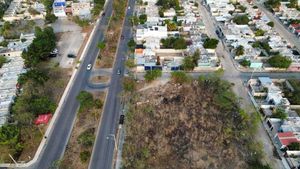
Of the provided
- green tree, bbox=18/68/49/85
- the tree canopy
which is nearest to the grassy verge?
green tree, bbox=18/68/49/85

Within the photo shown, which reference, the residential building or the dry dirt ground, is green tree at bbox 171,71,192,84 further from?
the residential building

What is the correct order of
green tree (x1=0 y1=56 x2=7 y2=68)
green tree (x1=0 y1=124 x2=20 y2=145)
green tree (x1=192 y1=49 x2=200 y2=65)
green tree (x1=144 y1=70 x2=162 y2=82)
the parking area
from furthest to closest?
the parking area, green tree (x1=0 y1=56 x2=7 y2=68), green tree (x1=192 y1=49 x2=200 y2=65), green tree (x1=144 y1=70 x2=162 y2=82), green tree (x1=0 y1=124 x2=20 y2=145)

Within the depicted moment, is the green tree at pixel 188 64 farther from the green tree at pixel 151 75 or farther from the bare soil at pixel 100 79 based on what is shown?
the bare soil at pixel 100 79

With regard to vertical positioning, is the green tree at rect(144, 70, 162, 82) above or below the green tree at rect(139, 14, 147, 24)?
below

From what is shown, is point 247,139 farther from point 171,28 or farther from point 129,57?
point 171,28

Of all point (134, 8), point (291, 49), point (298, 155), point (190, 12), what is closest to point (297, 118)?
point (298, 155)

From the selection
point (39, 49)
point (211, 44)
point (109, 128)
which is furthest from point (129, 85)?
point (39, 49)
